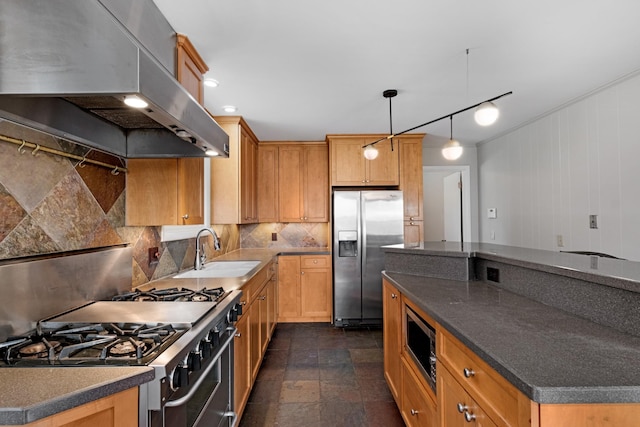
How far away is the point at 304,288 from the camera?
4.09 metres

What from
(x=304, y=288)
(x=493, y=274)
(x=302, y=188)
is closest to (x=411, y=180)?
(x=302, y=188)

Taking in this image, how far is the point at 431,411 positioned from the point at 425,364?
20 centimetres

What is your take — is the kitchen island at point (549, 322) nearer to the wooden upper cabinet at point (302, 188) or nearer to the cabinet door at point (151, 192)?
the cabinet door at point (151, 192)

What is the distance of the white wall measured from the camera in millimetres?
2594

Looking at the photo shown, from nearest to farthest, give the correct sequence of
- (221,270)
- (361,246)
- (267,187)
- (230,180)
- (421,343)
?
1. (421,343)
2. (221,270)
3. (230,180)
4. (361,246)
5. (267,187)

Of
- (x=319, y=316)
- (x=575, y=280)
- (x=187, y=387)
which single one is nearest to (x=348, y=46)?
(x=575, y=280)

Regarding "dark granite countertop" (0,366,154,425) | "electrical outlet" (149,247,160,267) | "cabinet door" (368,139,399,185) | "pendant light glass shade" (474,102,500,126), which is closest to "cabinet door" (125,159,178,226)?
"electrical outlet" (149,247,160,267)

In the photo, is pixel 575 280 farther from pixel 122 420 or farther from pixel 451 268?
pixel 122 420

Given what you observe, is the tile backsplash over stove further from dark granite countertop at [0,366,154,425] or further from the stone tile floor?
the stone tile floor

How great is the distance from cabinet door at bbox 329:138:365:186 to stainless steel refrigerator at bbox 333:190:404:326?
0.89ft

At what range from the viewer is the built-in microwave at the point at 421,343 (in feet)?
4.72

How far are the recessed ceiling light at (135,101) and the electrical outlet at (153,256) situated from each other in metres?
1.36

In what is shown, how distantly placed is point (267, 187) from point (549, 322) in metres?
3.62

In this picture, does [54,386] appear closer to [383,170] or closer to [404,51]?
[404,51]
